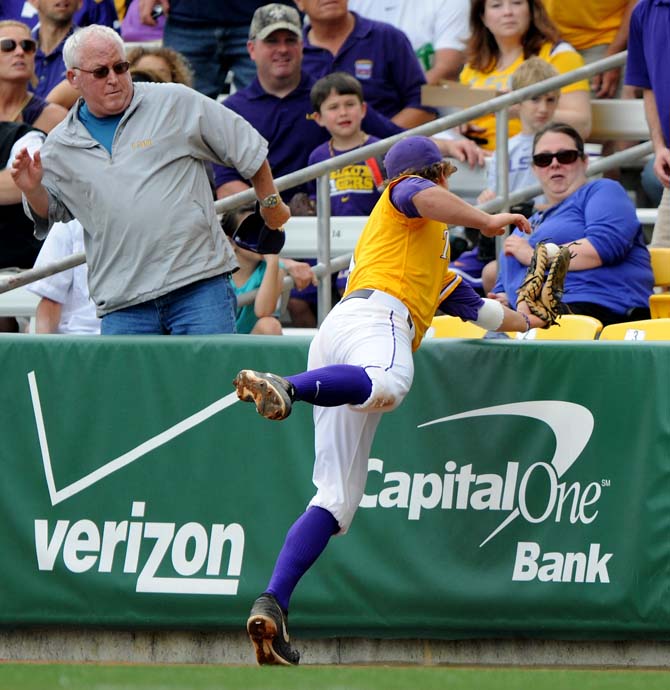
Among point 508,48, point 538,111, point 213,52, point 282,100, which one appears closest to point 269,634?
point 538,111

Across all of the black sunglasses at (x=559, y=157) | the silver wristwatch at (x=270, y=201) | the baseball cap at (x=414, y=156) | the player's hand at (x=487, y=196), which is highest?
the baseball cap at (x=414, y=156)

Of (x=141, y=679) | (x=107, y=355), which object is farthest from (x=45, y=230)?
(x=141, y=679)

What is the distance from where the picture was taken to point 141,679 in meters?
4.35

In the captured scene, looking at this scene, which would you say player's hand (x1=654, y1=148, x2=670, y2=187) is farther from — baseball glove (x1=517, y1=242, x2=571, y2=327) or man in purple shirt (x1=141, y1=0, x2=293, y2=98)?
man in purple shirt (x1=141, y1=0, x2=293, y2=98)

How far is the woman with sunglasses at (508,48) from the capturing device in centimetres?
884

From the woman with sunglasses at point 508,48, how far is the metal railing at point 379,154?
0.96 ft

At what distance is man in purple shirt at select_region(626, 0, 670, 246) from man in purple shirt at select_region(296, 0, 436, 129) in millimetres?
1760

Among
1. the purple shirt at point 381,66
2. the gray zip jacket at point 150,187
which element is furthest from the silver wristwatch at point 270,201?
the purple shirt at point 381,66

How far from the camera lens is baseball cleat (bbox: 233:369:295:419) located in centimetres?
466

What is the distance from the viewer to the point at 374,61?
9.20 m

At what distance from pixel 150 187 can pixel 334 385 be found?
148cm

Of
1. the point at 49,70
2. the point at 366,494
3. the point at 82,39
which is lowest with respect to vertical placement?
the point at 366,494

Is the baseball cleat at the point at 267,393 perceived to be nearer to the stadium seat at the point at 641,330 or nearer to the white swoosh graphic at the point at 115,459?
the white swoosh graphic at the point at 115,459

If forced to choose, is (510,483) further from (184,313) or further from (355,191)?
(355,191)
